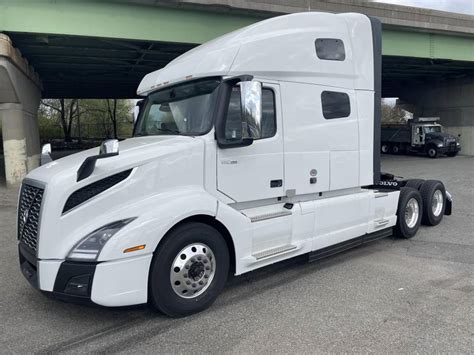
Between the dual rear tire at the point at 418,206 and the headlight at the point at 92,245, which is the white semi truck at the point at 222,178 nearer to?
the headlight at the point at 92,245

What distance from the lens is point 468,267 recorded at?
18.2 feet

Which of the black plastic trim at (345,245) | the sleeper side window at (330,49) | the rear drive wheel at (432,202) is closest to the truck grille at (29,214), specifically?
the black plastic trim at (345,245)

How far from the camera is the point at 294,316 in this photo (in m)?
4.17

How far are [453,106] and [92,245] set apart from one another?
111 ft

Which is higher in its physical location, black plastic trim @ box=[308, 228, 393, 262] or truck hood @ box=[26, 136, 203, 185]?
truck hood @ box=[26, 136, 203, 185]

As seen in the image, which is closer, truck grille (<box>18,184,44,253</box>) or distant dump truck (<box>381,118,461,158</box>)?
truck grille (<box>18,184,44,253</box>)

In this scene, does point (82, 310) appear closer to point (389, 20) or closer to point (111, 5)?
point (111, 5)

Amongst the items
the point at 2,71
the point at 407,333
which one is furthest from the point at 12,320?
the point at 2,71

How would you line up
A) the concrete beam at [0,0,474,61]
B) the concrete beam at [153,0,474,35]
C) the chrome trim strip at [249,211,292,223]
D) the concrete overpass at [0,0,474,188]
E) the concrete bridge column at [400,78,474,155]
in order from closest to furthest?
the chrome trim strip at [249,211,292,223] → the concrete beam at [0,0,474,61] → the concrete overpass at [0,0,474,188] → the concrete beam at [153,0,474,35] → the concrete bridge column at [400,78,474,155]

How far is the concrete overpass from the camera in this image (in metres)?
13.4

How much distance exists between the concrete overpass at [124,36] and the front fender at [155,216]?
38.0 feet

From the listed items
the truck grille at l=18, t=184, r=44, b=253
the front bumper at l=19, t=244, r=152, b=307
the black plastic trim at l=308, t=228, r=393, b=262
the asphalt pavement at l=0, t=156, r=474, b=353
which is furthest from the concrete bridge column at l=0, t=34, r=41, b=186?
the black plastic trim at l=308, t=228, r=393, b=262

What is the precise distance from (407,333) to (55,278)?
321 centimetres

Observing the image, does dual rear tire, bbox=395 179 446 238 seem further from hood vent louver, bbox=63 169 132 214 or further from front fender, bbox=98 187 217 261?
hood vent louver, bbox=63 169 132 214
